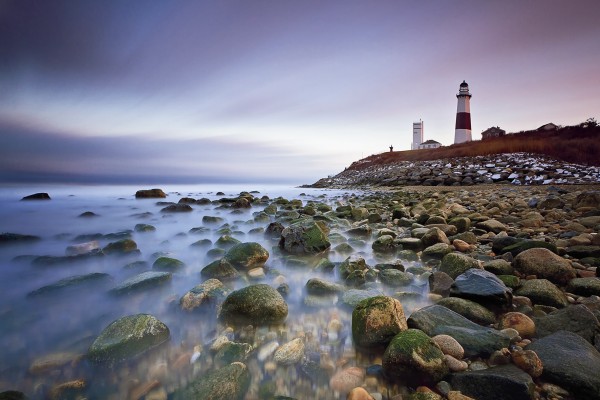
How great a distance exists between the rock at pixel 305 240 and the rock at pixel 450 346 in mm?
2963

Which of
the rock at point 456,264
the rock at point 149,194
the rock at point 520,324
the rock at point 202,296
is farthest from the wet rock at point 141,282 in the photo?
the rock at point 149,194

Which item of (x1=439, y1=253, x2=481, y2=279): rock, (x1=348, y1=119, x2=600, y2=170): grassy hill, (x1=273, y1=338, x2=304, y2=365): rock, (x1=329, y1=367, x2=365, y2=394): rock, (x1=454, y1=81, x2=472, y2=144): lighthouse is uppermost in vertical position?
(x1=454, y1=81, x2=472, y2=144): lighthouse

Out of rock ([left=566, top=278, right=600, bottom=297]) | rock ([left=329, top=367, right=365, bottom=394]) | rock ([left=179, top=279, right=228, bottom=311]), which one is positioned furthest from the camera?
rock ([left=179, top=279, right=228, bottom=311])

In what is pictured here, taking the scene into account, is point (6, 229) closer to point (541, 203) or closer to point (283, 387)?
point (283, 387)

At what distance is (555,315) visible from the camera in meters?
2.14

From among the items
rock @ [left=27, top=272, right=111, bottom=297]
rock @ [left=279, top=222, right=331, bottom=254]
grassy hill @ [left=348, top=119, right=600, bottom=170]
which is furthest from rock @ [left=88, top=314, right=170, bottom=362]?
grassy hill @ [left=348, top=119, right=600, bottom=170]

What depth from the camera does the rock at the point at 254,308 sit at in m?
2.54

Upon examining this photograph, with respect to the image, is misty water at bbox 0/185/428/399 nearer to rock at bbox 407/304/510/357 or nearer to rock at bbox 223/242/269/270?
rock at bbox 223/242/269/270

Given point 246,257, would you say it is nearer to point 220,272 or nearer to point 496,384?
point 220,272

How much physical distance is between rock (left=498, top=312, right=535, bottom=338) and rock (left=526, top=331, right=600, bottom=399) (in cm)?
23

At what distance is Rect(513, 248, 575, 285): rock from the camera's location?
291 centimetres

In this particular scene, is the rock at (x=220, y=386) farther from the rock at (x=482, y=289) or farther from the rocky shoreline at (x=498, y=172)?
the rocky shoreline at (x=498, y=172)

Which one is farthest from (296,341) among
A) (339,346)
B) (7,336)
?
(7,336)

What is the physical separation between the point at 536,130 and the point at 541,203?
26.8 m
